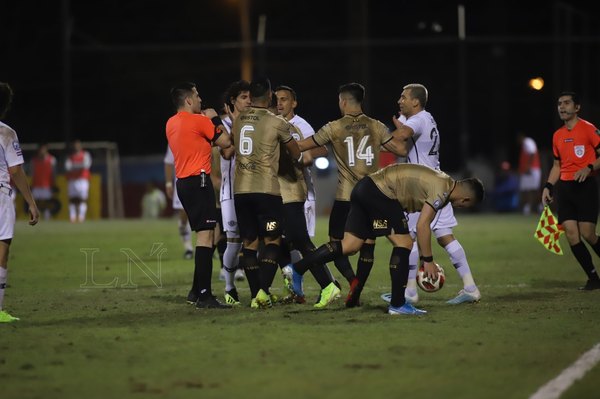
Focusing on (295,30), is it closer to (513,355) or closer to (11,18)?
(11,18)

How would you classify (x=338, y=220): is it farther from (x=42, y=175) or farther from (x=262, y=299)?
(x=42, y=175)

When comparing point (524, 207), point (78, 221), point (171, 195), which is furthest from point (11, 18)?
point (171, 195)

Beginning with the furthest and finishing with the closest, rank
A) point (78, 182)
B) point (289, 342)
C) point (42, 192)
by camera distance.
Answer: point (42, 192), point (78, 182), point (289, 342)

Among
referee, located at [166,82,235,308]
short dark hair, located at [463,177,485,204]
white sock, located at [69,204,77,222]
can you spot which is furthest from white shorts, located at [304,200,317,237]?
white sock, located at [69,204,77,222]

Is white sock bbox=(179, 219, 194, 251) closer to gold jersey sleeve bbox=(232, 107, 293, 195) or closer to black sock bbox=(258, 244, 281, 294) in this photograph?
black sock bbox=(258, 244, 281, 294)

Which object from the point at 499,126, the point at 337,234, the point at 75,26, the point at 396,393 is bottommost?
the point at 396,393

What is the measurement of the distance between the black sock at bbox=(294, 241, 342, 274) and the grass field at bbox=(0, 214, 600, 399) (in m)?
0.46

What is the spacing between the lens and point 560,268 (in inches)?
609

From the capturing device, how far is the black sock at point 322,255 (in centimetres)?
1079

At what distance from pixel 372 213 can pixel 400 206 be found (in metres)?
0.28

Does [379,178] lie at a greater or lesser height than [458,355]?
greater

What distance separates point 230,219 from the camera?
12.0 meters

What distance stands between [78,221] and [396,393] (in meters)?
25.3

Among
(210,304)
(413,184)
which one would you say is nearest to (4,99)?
(210,304)
